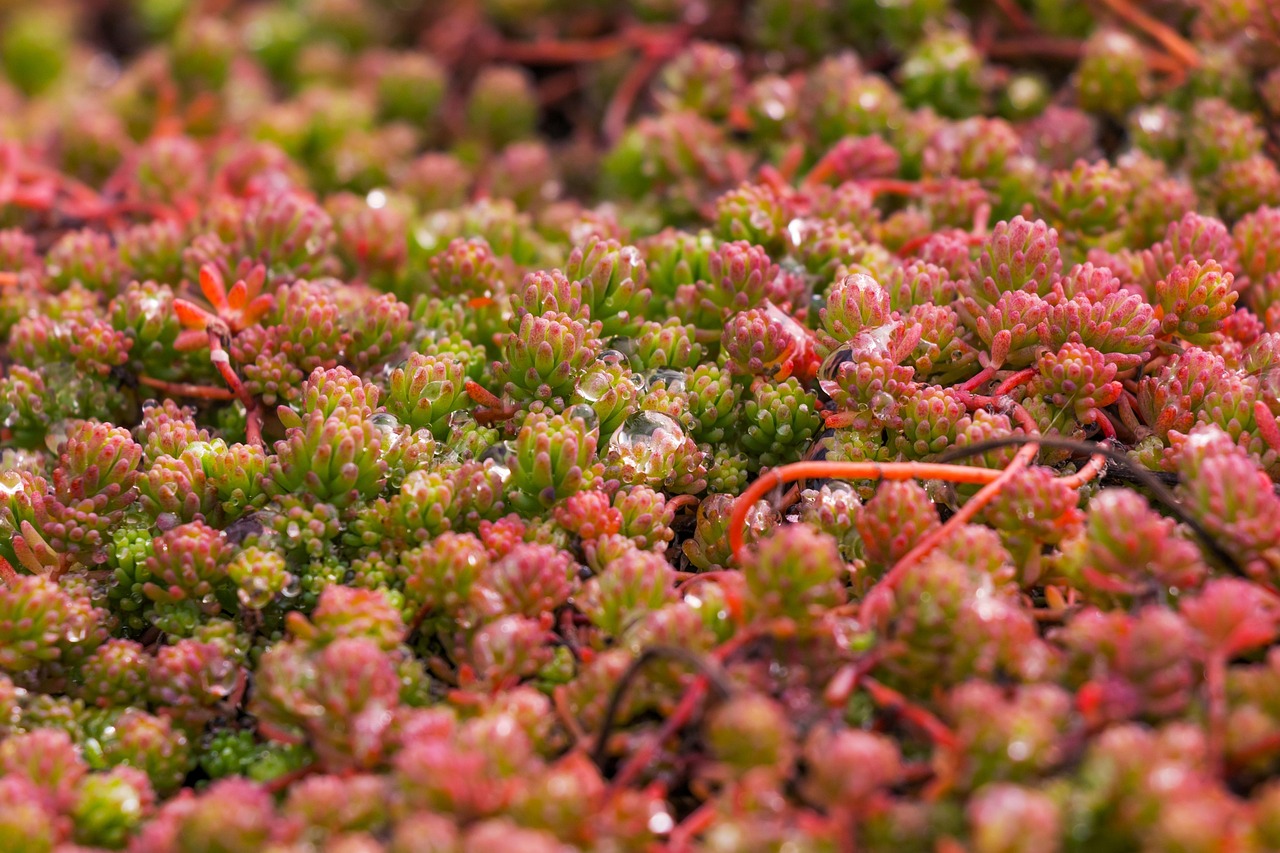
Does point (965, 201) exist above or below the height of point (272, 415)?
above

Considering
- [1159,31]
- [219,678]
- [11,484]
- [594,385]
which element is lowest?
[219,678]

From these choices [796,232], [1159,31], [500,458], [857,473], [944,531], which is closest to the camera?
[944,531]


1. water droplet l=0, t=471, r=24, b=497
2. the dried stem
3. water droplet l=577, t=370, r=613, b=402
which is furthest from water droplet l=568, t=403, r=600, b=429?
water droplet l=0, t=471, r=24, b=497

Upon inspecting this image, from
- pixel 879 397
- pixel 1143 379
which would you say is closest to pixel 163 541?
pixel 879 397

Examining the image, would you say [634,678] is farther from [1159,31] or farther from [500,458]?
[1159,31]

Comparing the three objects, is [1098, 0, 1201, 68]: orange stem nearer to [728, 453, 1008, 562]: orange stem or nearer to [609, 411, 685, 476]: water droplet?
[728, 453, 1008, 562]: orange stem

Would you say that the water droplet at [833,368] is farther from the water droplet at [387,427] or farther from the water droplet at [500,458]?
the water droplet at [387,427]

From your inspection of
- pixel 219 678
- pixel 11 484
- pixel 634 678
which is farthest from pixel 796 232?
pixel 11 484

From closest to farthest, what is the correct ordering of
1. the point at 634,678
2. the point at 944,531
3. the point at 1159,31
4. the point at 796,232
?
1. the point at 634,678
2. the point at 944,531
3. the point at 796,232
4. the point at 1159,31

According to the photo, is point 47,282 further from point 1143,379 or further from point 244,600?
point 1143,379
